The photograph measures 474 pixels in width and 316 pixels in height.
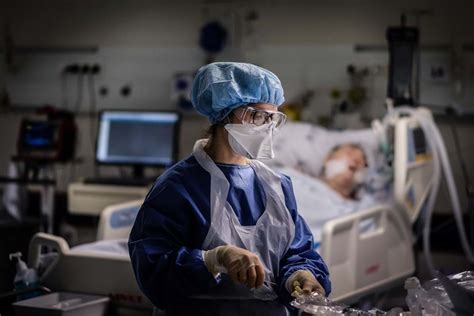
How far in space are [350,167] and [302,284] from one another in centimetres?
221

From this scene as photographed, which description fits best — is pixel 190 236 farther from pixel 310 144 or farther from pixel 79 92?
pixel 79 92

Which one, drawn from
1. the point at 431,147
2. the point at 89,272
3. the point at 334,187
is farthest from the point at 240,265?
the point at 431,147

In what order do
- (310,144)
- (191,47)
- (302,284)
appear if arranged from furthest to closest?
(191,47) → (310,144) → (302,284)

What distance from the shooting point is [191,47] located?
4891mm

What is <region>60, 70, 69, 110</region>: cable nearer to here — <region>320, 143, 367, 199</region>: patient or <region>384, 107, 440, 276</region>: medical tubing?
<region>320, 143, 367, 199</region>: patient

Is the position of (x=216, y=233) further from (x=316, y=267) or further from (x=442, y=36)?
(x=442, y=36)

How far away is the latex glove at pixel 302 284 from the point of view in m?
1.60

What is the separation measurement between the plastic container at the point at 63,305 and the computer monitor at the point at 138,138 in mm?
2045

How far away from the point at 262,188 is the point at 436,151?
214 centimetres

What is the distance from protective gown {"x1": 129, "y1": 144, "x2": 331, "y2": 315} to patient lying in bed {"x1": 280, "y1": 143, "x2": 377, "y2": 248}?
1.66 metres

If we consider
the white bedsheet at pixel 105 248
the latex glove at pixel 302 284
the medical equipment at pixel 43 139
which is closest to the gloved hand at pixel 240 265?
the latex glove at pixel 302 284

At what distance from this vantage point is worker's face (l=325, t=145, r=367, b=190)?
375 centimetres

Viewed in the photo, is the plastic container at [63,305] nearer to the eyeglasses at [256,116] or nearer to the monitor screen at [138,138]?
the eyeglasses at [256,116]

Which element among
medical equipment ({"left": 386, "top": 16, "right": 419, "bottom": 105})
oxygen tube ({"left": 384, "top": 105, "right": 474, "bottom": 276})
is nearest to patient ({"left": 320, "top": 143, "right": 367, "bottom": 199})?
oxygen tube ({"left": 384, "top": 105, "right": 474, "bottom": 276})
